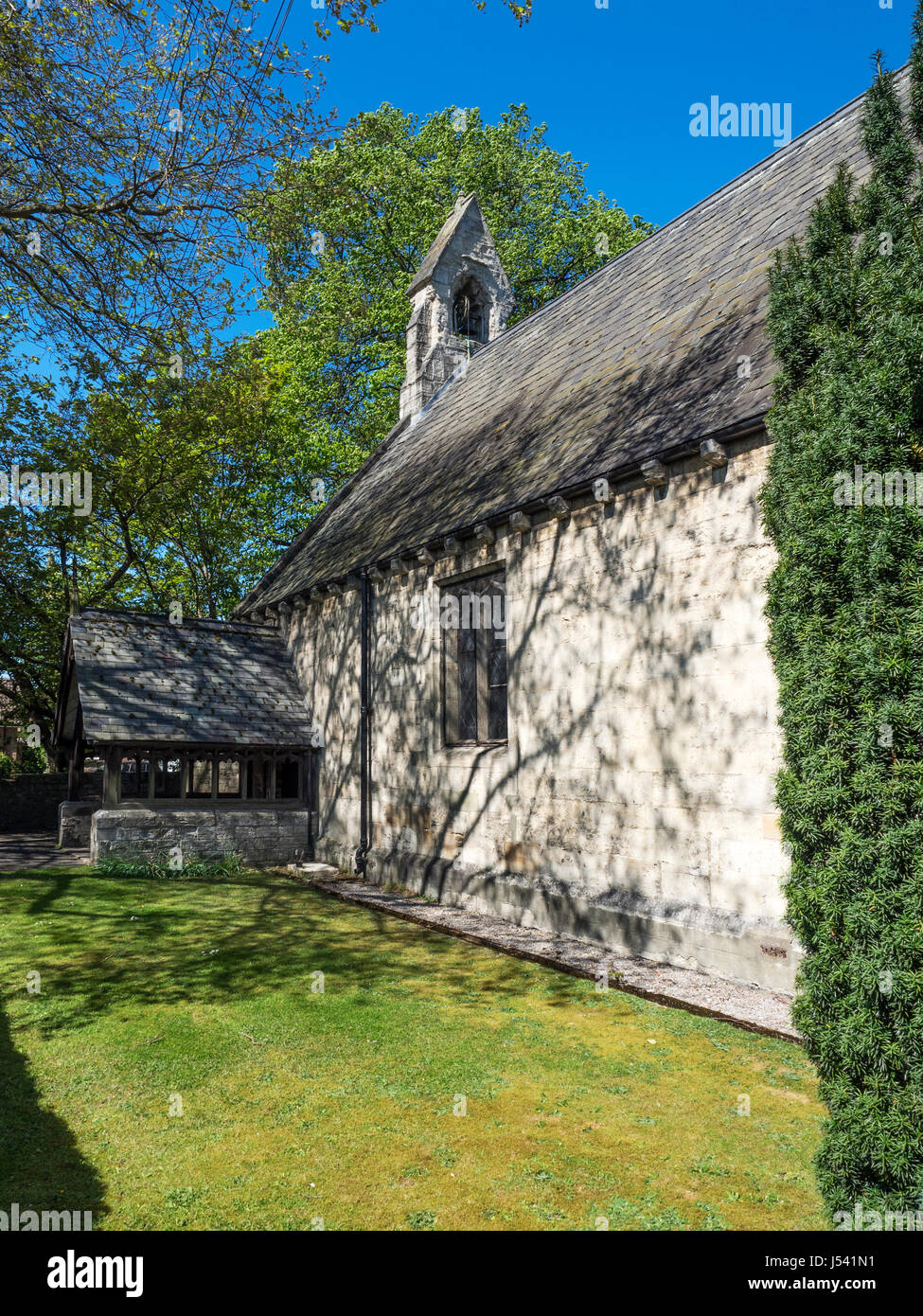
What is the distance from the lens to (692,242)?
40.9 feet

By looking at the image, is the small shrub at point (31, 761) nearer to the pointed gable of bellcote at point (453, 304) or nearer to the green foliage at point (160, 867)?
the green foliage at point (160, 867)

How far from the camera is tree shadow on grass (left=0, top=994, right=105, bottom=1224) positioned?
371 cm

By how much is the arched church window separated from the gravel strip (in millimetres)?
14520

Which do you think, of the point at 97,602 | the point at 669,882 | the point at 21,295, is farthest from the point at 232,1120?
the point at 97,602

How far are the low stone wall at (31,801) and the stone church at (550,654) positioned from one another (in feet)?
23.3

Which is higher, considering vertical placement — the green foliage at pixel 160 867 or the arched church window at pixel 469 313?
the arched church window at pixel 469 313

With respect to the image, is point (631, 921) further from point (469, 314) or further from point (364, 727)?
point (469, 314)

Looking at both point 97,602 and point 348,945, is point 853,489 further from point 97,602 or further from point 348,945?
point 97,602

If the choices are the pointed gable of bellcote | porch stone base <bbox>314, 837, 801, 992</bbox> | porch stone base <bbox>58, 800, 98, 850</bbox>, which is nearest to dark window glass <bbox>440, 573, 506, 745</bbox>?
porch stone base <bbox>314, 837, 801, 992</bbox>

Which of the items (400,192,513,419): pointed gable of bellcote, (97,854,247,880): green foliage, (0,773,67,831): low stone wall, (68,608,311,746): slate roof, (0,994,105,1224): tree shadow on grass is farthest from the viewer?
(0,773,67,831): low stone wall

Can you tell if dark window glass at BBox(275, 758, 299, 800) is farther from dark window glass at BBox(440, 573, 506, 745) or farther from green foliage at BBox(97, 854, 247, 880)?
dark window glass at BBox(440, 573, 506, 745)

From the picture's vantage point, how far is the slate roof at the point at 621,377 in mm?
8797

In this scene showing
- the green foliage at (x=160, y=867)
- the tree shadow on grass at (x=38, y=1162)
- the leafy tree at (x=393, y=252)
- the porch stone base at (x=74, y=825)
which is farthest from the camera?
the leafy tree at (x=393, y=252)

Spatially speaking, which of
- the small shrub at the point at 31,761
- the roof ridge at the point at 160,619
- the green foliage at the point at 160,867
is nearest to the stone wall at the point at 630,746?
the green foliage at the point at 160,867
